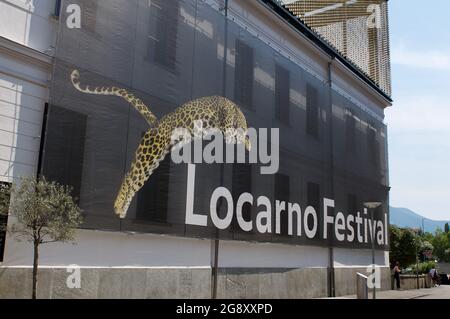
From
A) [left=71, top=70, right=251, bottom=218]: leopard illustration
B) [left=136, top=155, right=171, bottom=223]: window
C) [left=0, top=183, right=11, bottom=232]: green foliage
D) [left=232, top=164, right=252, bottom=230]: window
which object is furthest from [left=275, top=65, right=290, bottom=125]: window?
[left=0, top=183, right=11, bottom=232]: green foliage

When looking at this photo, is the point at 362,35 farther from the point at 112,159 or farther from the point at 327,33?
the point at 112,159

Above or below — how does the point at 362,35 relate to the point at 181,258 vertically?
above

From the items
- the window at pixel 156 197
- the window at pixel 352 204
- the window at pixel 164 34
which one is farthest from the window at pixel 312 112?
the window at pixel 156 197

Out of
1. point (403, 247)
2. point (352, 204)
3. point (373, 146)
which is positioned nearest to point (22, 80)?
point (352, 204)

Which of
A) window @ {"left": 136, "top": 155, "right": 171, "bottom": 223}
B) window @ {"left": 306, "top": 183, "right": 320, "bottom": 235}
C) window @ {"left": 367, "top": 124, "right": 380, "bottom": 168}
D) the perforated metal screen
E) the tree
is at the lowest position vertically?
the tree

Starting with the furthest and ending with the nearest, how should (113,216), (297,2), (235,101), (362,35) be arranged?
(362,35) → (297,2) → (235,101) → (113,216)

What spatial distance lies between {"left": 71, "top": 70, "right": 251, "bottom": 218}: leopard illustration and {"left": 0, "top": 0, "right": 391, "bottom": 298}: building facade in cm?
13

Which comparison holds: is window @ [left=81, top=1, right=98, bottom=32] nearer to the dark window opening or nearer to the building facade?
the building facade

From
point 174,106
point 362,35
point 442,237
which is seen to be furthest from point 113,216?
point 442,237

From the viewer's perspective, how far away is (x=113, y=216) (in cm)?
1284

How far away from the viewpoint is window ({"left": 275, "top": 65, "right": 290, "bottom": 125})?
834 inches

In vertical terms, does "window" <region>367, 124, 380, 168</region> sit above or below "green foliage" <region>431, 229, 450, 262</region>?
above

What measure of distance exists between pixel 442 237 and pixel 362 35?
315 ft

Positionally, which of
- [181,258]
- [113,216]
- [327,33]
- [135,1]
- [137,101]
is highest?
[327,33]
